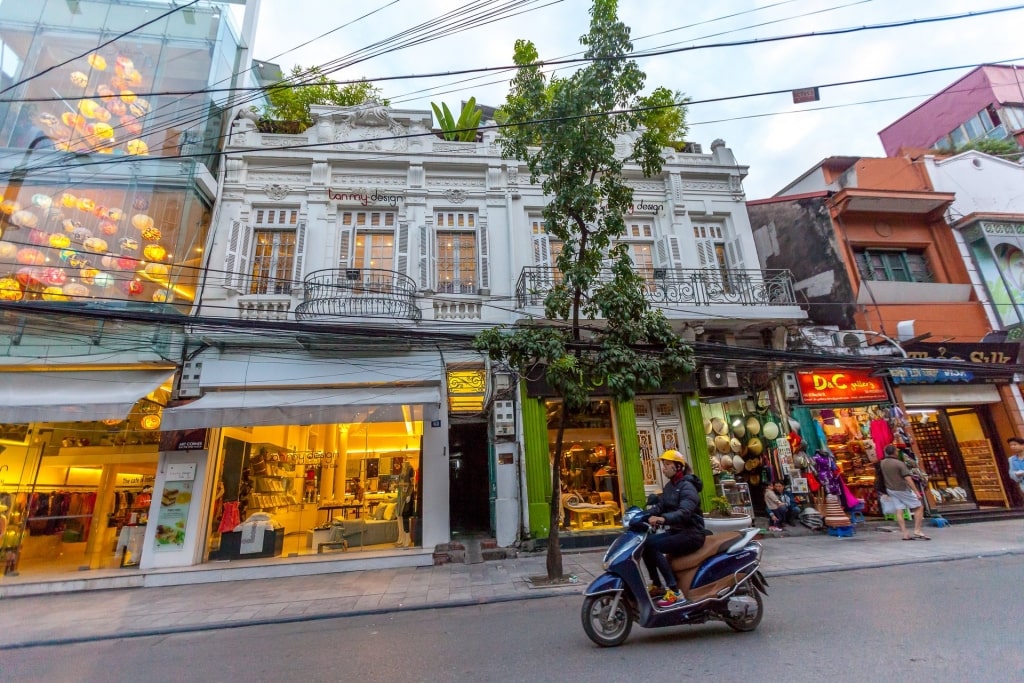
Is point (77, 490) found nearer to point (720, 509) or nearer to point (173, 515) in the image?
point (173, 515)

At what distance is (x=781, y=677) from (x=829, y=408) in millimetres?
9358

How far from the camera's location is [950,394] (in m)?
11.0

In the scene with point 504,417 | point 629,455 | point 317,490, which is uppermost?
point 504,417

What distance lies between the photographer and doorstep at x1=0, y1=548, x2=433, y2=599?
7578 millimetres

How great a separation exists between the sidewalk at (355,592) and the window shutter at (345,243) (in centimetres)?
649

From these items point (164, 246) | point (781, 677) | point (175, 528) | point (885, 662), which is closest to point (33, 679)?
point (175, 528)

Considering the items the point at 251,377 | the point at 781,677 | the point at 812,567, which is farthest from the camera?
the point at 251,377

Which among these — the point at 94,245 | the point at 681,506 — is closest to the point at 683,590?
the point at 681,506

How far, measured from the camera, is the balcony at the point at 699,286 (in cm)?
1020

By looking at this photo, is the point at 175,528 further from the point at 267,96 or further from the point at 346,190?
the point at 267,96

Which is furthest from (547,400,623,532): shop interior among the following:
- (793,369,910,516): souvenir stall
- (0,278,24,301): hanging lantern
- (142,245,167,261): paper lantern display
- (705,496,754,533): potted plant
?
(0,278,24,301): hanging lantern

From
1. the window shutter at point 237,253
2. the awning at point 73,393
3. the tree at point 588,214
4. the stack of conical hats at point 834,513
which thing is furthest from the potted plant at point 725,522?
the window shutter at point 237,253

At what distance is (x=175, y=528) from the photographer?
8.45m

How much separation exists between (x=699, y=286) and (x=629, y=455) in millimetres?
4314
